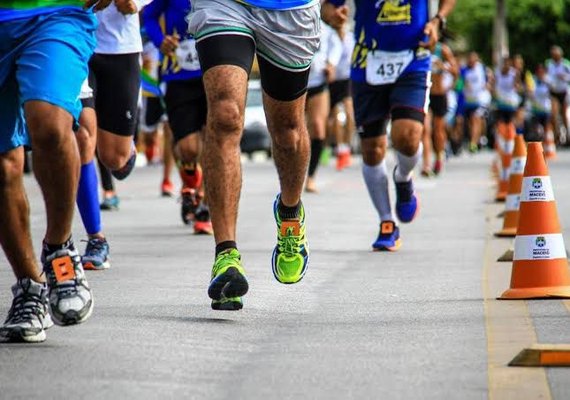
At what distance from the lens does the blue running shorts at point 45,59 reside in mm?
5910

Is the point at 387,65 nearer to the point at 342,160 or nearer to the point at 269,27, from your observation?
the point at 269,27

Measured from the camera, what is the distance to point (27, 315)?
20.0 feet

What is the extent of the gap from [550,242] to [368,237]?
4106mm

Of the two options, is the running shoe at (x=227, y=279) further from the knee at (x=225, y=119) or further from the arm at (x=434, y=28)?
the arm at (x=434, y=28)

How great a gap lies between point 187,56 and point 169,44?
18 cm

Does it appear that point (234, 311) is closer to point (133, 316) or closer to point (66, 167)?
point (133, 316)

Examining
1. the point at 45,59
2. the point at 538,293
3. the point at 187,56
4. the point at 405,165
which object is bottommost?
the point at 405,165

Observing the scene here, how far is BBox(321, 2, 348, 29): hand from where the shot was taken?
34.2 feet

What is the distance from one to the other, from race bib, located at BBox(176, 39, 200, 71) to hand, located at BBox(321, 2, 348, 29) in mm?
1350

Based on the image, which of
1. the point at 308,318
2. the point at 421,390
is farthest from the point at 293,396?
the point at 308,318

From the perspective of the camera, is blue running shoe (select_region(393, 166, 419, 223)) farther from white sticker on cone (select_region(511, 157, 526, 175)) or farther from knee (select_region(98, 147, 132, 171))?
knee (select_region(98, 147, 132, 171))

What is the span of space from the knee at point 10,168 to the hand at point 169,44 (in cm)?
530

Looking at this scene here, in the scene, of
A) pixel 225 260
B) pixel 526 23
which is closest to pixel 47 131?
pixel 225 260

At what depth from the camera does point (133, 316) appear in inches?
269
